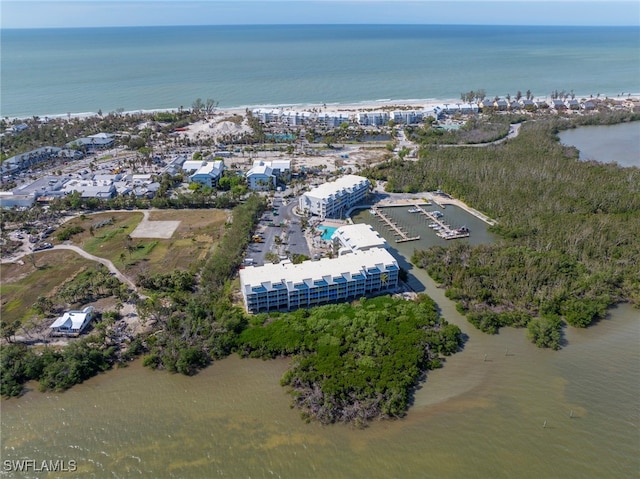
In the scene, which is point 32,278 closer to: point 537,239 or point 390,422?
point 390,422

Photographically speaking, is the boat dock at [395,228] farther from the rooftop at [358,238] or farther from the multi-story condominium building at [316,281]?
the multi-story condominium building at [316,281]

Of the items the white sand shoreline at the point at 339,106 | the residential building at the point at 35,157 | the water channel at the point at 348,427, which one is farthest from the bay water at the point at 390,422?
the white sand shoreline at the point at 339,106

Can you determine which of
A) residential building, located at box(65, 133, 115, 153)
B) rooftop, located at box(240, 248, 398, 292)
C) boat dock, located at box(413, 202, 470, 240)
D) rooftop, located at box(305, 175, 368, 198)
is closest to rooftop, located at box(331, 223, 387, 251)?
rooftop, located at box(240, 248, 398, 292)

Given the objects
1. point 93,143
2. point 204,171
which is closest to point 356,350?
point 204,171

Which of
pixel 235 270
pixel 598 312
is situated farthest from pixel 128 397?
pixel 598 312

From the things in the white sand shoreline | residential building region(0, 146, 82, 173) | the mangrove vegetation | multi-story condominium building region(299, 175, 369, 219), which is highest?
the white sand shoreline

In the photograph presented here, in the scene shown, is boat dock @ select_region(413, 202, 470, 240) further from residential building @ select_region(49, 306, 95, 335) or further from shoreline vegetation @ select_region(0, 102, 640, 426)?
residential building @ select_region(49, 306, 95, 335)
